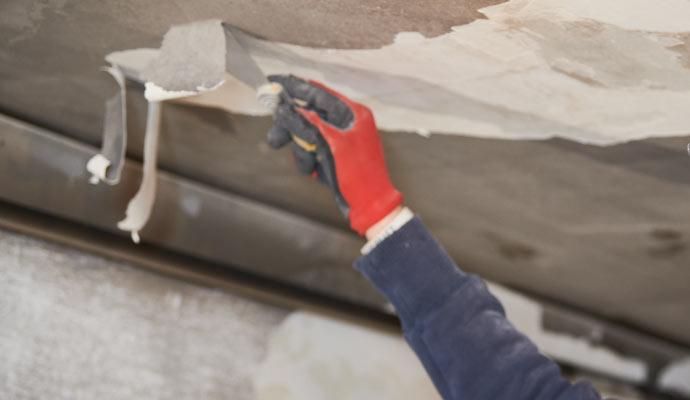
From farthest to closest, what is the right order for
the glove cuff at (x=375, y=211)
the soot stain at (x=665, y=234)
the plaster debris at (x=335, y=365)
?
the plaster debris at (x=335, y=365) → the soot stain at (x=665, y=234) → the glove cuff at (x=375, y=211)

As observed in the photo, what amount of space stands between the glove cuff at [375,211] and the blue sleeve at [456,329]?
2.0 inches

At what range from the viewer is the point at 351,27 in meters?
0.70

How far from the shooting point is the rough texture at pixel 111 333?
3.64 ft

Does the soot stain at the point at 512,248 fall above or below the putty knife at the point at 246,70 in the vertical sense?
below

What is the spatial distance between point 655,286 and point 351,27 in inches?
46.2

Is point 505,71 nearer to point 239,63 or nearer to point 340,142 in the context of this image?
point 340,142

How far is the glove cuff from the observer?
34.1 inches

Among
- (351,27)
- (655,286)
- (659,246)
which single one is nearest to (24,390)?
(351,27)

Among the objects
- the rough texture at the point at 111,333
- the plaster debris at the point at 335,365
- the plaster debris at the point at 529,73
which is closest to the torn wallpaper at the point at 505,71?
the plaster debris at the point at 529,73

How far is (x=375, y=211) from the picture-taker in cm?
87

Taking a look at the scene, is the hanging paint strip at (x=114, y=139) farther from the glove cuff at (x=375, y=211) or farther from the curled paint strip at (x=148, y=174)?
the glove cuff at (x=375, y=211)

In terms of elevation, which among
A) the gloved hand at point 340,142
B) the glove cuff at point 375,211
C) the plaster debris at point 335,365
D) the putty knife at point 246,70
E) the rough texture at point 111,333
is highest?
the putty knife at point 246,70

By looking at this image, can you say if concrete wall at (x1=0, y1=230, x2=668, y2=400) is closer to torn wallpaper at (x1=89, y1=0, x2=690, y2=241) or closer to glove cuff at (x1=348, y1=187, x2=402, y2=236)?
torn wallpaper at (x1=89, y1=0, x2=690, y2=241)

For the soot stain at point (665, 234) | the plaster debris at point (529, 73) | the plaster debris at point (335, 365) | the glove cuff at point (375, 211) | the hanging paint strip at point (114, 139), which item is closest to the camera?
the plaster debris at point (529, 73)
